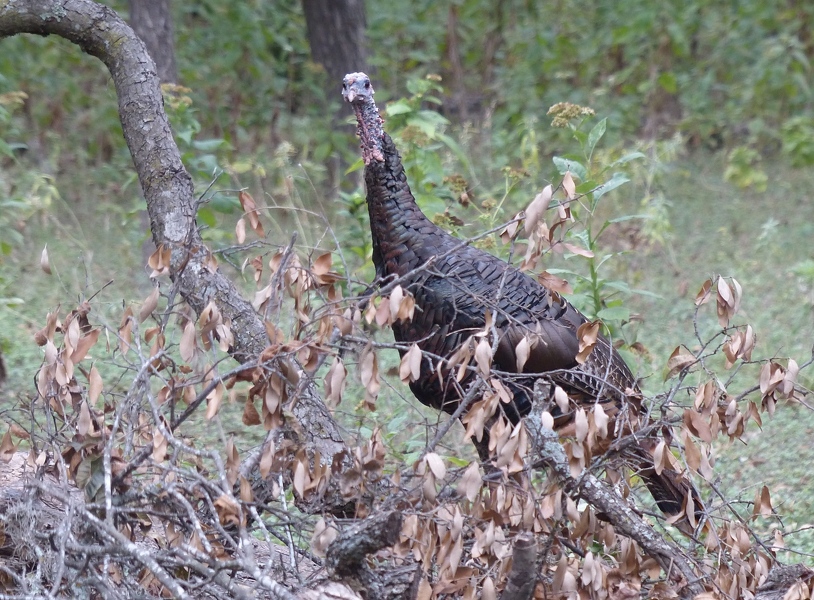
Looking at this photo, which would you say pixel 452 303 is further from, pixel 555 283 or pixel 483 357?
pixel 483 357

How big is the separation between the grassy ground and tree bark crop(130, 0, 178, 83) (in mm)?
982

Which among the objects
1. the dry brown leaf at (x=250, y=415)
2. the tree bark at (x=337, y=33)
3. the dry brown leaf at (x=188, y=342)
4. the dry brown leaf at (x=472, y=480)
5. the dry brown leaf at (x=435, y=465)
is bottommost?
the dry brown leaf at (x=472, y=480)

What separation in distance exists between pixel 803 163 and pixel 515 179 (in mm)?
4359

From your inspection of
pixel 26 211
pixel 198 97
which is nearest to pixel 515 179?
pixel 26 211

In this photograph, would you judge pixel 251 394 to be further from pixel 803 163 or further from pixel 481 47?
pixel 481 47

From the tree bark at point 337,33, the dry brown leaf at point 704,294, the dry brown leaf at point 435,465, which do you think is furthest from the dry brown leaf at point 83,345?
the tree bark at point 337,33

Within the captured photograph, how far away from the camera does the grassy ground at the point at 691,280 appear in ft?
13.9

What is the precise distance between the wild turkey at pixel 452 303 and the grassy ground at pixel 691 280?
18.0 inches

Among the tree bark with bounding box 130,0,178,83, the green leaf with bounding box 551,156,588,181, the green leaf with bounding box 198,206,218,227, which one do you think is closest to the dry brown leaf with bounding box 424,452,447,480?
the green leaf with bounding box 551,156,588,181

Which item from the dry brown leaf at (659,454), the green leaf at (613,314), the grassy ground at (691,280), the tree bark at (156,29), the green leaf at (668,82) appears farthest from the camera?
the green leaf at (668,82)

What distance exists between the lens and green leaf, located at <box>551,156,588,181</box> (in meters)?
3.44

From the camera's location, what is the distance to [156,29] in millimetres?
6043

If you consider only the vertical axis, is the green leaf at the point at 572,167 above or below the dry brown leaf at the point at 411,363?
above

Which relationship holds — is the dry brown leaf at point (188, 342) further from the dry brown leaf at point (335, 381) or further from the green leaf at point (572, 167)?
the green leaf at point (572, 167)
